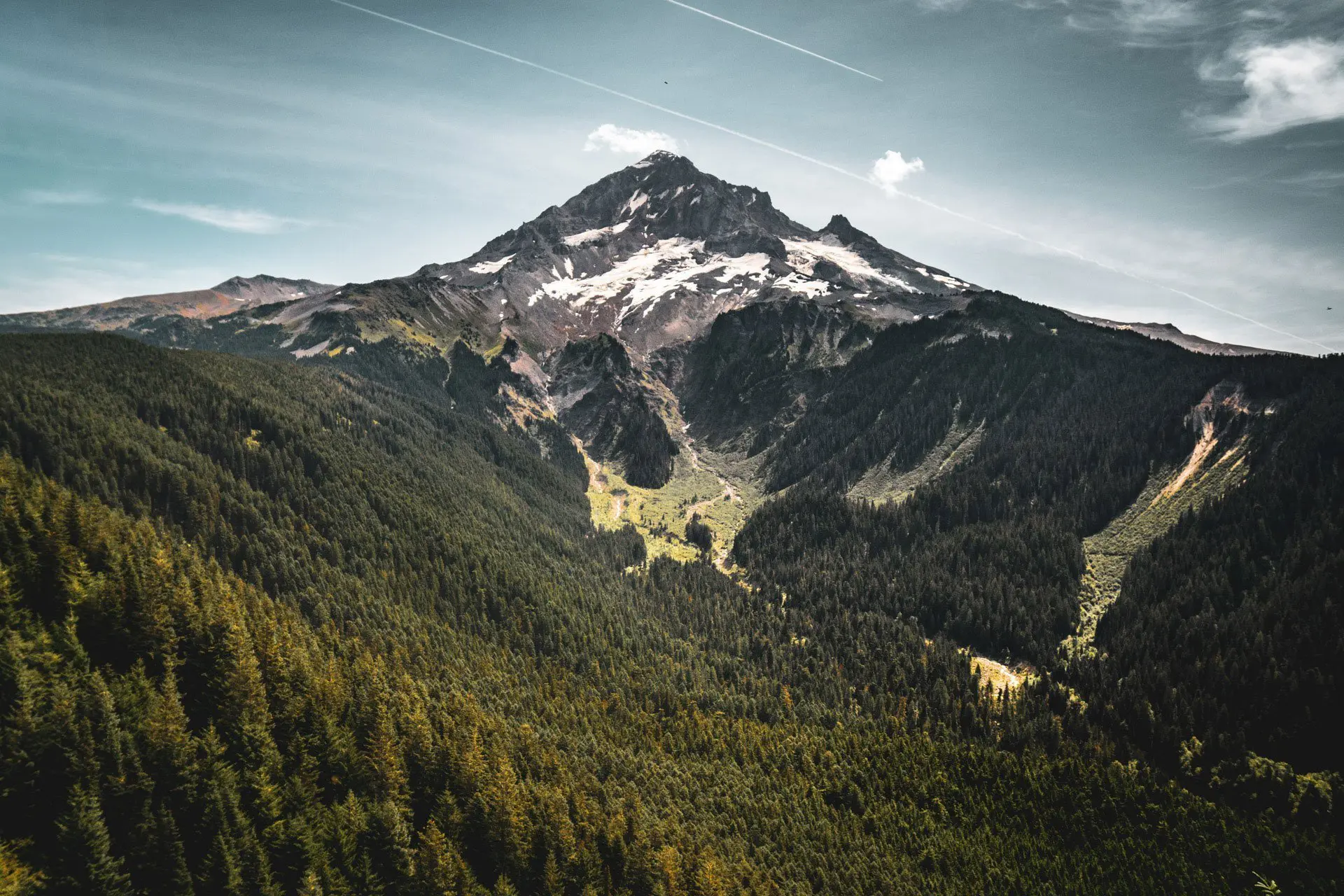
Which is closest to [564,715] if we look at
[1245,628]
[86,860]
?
[86,860]

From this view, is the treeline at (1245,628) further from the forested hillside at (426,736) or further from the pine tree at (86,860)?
the pine tree at (86,860)

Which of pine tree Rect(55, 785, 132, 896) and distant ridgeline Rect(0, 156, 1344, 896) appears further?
distant ridgeline Rect(0, 156, 1344, 896)

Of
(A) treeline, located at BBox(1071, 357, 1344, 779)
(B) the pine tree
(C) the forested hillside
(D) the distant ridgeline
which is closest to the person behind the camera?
(B) the pine tree

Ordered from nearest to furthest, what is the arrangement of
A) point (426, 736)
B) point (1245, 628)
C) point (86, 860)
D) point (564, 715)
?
point (86, 860)
point (426, 736)
point (564, 715)
point (1245, 628)

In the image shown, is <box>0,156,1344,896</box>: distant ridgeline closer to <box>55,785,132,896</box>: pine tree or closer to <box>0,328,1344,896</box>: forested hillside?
<box>55,785,132,896</box>: pine tree

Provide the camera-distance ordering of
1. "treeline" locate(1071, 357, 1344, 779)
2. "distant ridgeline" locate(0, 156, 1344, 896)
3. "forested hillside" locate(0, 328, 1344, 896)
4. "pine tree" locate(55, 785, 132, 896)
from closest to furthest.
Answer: "pine tree" locate(55, 785, 132, 896)
"forested hillside" locate(0, 328, 1344, 896)
"distant ridgeline" locate(0, 156, 1344, 896)
"treeline" locate(1071, 357, 1344, 779)

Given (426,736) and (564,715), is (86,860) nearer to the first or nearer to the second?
(426,736)

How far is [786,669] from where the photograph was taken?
186 metres

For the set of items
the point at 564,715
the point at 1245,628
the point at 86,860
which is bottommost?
the point at 564,715

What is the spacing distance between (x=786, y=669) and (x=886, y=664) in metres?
28.1

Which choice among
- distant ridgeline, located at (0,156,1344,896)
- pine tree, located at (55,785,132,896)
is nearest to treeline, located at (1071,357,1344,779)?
distant ridgeline, located at (0,156,1344,896)

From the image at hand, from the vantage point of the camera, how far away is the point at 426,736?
294ft

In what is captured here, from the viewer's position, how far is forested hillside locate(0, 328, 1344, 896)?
66.9 meters

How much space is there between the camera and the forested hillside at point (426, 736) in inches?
2633
